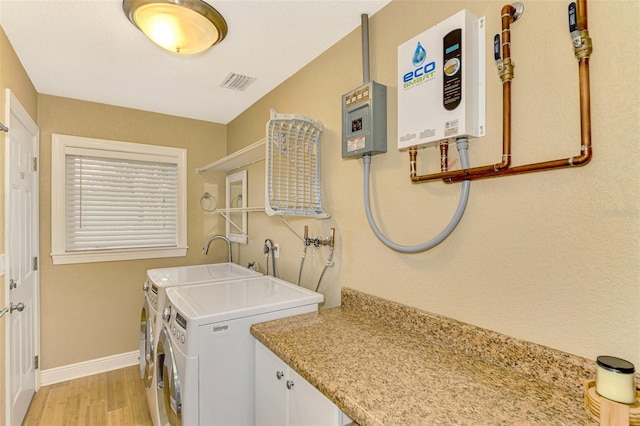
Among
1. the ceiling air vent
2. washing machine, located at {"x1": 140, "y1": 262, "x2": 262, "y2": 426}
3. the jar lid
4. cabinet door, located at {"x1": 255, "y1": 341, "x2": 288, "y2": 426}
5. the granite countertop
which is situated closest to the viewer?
the jar lid

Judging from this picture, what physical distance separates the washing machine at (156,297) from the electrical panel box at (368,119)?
1367 mm

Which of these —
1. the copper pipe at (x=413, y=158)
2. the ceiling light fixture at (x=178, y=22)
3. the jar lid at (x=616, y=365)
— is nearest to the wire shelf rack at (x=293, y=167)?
the ceiling light fixture at (x=178, y=22)

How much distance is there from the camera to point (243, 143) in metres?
3.07

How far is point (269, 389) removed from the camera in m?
1.39

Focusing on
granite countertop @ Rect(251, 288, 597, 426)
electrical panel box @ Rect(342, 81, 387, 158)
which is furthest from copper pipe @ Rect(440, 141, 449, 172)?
granite countertop @ Rect(251, 288, 597, 426)

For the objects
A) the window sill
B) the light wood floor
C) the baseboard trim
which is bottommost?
the light wood floor

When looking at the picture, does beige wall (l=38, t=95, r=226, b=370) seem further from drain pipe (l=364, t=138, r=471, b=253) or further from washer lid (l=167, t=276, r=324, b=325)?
drain pipe (l=364, t=138, r=471, b=253)

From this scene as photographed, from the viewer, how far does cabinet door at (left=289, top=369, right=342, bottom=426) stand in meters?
1.04

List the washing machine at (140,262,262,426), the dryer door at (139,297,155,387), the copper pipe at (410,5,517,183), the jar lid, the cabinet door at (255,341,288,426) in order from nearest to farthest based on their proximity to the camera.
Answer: the jar lid, the copper pipe at (410,5,517,183), the cabinet door at (255,341,288,426), the washing machine at (140,262,262,426), the dryer door at (139,297,155,387)

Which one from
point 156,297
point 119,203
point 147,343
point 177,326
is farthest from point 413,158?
point 119,203

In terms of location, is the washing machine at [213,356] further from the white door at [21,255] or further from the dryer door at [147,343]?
the white door at [21,255]

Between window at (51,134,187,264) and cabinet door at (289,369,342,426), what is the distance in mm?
2348

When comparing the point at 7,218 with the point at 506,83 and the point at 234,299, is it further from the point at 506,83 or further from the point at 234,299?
the point at 506,83

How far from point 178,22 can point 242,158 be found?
3.98 feet
